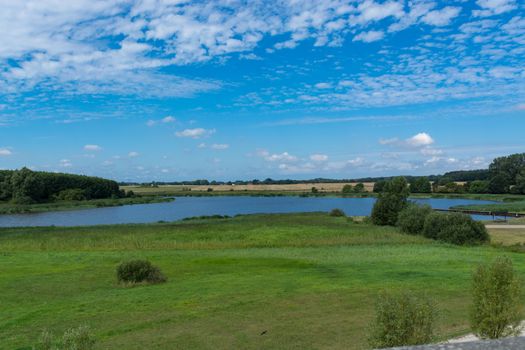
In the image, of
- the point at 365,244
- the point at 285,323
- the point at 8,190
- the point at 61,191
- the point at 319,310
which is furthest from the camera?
the point at 61,191

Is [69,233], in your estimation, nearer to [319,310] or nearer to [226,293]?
[226,293]

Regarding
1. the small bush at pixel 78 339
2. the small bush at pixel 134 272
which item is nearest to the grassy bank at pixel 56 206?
the small bush at pixel 134 272

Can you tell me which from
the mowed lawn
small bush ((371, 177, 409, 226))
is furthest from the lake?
the mowed lawn

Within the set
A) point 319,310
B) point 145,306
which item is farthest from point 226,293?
point 319,310

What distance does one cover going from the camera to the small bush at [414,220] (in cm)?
5016

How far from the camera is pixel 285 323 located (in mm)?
14430

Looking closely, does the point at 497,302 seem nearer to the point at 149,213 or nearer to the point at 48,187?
the point at 149,213

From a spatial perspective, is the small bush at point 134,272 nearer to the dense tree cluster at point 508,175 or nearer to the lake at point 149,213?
the lake at point 149,213

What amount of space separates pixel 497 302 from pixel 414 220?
42660 millimetres

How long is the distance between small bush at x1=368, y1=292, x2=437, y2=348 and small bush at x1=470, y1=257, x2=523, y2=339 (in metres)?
1.54

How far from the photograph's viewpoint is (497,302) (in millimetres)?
9875

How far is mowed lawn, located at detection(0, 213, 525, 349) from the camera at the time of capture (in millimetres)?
13352

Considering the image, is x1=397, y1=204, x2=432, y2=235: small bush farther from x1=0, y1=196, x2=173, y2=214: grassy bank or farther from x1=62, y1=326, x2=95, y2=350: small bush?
x1=0, y1=196, x2=173, y2=214: grassy bank

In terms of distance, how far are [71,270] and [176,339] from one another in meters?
15.9
